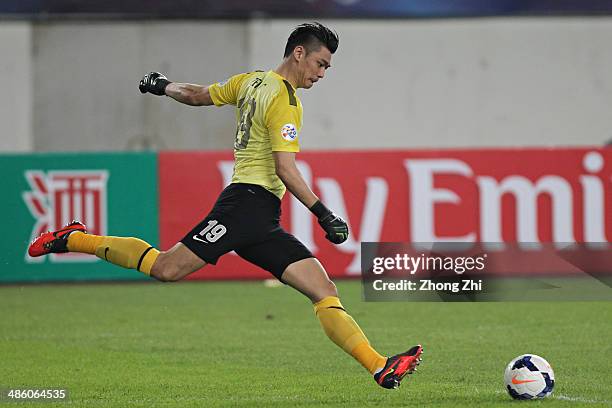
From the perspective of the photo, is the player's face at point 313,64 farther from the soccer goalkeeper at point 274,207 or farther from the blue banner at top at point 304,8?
the blue banner at top at point 304,8

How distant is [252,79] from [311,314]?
5.32 m

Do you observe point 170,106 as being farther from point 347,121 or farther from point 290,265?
point 290,265

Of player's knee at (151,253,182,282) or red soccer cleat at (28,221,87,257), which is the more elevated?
red soccer cleat at (28,221,87,257)

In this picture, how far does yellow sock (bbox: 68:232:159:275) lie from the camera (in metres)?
8.27

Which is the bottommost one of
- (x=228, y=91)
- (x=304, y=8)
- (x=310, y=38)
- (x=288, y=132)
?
(x=288, y=132)

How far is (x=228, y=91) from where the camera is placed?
8375 millimetres

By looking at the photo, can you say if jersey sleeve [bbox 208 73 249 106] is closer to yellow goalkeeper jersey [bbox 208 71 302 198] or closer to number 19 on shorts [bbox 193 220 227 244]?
yellow goalkeeper jersey [bbox 208 71 302 198]

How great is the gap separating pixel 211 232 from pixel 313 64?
1.17m

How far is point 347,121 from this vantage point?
22.4m

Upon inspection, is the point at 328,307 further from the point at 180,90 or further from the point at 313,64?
the point at 180,90

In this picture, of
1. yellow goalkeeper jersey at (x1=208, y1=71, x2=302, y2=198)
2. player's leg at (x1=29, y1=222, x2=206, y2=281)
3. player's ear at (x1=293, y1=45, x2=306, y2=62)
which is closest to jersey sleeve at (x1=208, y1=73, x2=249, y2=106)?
yellow goalkeeper jersey at (x1=208, y1=71, x2=302, y2=198)

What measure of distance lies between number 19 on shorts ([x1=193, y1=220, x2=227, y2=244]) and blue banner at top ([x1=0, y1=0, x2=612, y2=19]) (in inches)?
562

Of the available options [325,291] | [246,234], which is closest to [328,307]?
[325,291]

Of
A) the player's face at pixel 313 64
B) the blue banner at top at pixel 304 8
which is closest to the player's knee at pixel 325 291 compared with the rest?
the player's face at pixel 313 64
